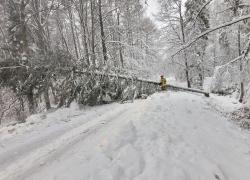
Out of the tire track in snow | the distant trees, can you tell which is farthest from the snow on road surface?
→ the distant trees

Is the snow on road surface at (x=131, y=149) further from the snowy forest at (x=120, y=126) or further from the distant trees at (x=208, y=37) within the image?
the distant trees at (x=208, y=37)

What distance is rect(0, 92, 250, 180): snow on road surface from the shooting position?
512 cm

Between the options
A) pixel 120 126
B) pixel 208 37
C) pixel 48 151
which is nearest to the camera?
pixel 48 151

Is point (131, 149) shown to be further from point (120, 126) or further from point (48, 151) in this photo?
point (48, 151)

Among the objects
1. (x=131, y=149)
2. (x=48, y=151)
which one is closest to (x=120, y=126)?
(x=131, y=149)

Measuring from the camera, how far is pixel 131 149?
5.85 metres

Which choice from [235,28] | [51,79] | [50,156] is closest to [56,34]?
[51,79]

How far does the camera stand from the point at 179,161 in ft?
18.7

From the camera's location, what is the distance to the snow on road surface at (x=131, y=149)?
512 cm

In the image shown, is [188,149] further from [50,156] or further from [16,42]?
[16,42]

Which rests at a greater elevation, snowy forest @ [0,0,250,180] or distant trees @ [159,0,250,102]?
distant trees @ [159,0,250,102]

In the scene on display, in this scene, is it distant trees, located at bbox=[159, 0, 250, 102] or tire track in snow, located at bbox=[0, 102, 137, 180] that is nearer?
tire track in snow, located at bbox=[0, 102, 137, 180]

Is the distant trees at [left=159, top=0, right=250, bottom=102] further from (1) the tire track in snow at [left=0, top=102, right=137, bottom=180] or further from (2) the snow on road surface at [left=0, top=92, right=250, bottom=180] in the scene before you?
(1) the tire track in snow at [left=0, top=102, right=137, bottom=180]

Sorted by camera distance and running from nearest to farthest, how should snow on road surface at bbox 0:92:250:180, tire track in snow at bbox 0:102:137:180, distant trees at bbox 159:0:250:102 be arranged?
snow on road surface at bbox 0:92:250:180 < tire track in snow at bbox 0:102:137:180 < distant trees at bbox 159:0:250:102
